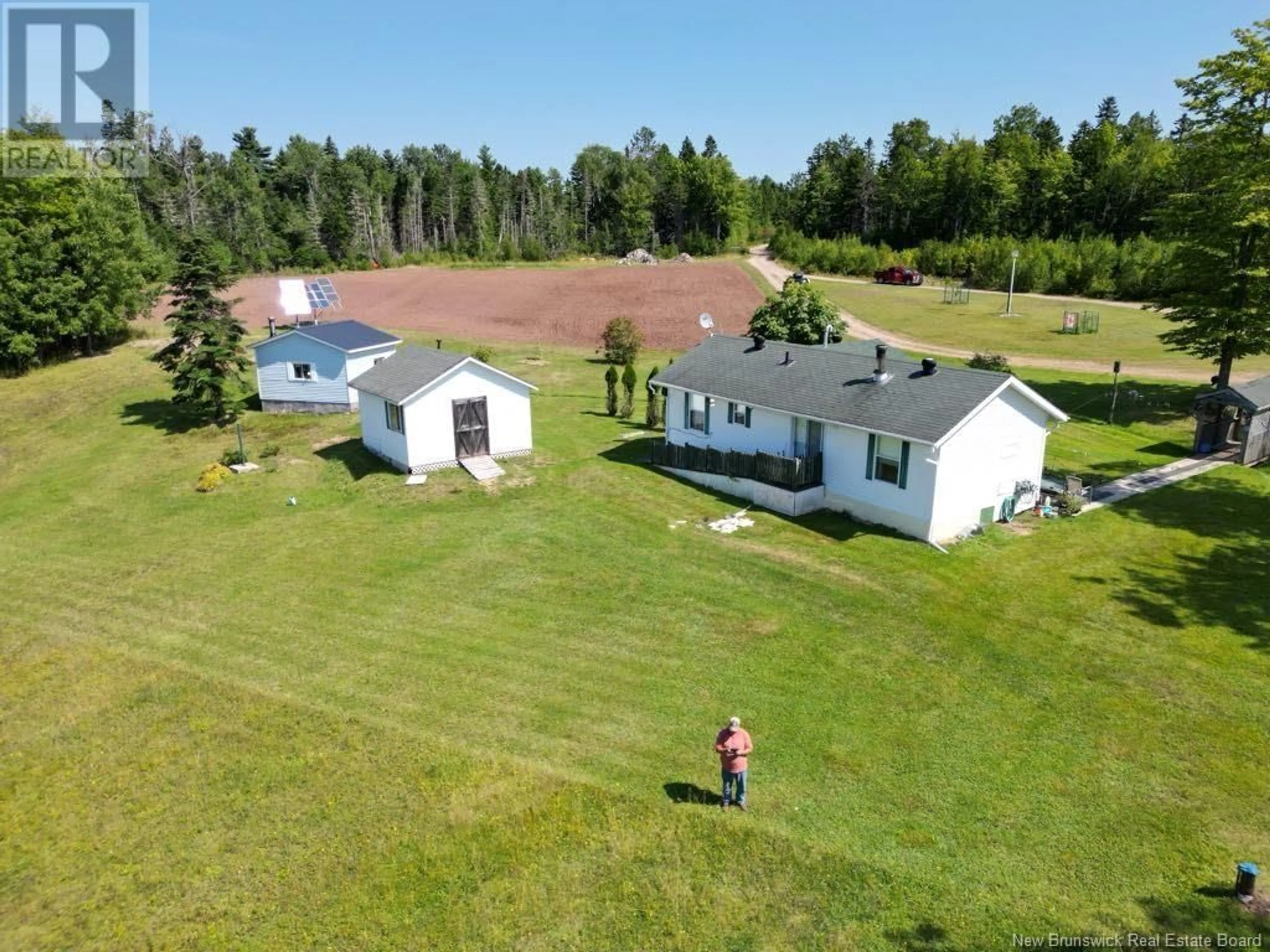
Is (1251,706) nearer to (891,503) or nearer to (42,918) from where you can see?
(891,503)

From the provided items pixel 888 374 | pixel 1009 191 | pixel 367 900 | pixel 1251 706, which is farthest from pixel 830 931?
pixel 1009 191

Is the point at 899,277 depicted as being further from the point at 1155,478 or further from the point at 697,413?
the point at 697,413

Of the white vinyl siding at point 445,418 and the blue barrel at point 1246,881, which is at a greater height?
the white vinyl siding at point 445,418

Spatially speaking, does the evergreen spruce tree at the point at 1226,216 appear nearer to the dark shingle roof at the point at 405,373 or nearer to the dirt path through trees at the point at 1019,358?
the dirt path through trees at the point at 1019,358

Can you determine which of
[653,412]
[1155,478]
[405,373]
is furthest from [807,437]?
[405,373]

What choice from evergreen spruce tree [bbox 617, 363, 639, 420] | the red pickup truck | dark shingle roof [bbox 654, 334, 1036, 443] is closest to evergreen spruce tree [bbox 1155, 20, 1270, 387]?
dark shingle roof [bbox 654, 334, 1036, 443]

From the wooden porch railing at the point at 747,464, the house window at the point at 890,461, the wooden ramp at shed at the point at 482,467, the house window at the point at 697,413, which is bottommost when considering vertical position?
the wooden ramp at shed at the point at 482,467

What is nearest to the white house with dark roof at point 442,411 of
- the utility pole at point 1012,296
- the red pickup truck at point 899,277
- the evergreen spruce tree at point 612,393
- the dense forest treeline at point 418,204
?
the evergreen spruce tree at point 612,393
